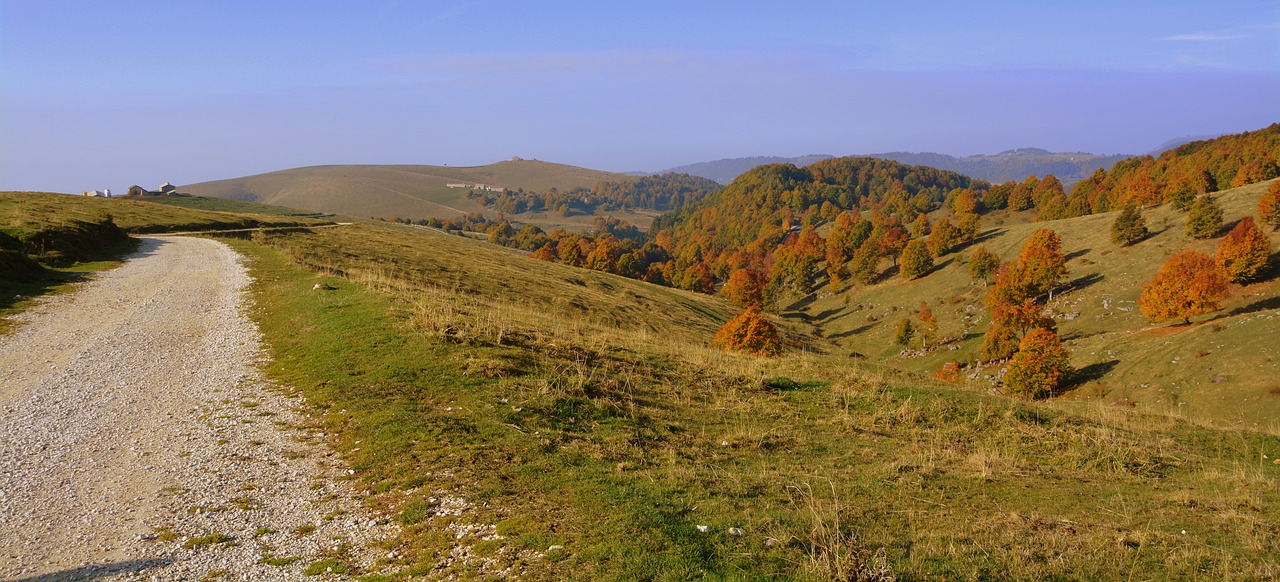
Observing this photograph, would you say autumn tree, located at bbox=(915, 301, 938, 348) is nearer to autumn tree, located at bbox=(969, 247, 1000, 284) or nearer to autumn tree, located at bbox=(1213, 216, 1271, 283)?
autumn tree, located at bbox=(969, 247, 1000, 284)

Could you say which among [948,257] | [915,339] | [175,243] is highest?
[175,243]

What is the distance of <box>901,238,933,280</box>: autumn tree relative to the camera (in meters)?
120

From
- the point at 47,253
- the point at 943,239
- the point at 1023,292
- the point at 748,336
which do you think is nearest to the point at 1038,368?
the point at 748,336

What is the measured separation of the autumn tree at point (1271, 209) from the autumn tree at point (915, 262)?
→ 48.3 m

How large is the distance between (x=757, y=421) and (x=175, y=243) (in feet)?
158

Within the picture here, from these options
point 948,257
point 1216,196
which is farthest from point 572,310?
point 1216,196

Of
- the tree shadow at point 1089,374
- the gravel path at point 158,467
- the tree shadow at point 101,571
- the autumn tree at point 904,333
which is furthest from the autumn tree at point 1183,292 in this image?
the tree shadow at point 101,571

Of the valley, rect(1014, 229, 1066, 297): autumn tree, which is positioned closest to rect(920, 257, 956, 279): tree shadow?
rect(1014, 229, 1066, 297): autumn tree

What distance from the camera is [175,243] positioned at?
1697 inches

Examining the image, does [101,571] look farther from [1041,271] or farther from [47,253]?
[1041,271]

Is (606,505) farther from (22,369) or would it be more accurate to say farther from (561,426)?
(22,369)

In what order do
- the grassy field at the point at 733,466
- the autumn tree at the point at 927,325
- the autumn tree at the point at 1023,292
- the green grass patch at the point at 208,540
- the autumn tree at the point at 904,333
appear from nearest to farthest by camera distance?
the grassy field at the point at 733,466
the green grass patch at the point at 208,540
the autumn tree at the point at 1023,292
the autumn tree at the point at 904,333
the autumn tree at the point at 927,325

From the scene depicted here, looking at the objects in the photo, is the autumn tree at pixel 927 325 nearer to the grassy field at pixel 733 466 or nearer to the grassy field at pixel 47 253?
the grassy field at pixel 733 466

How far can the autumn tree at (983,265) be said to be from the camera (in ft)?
345
